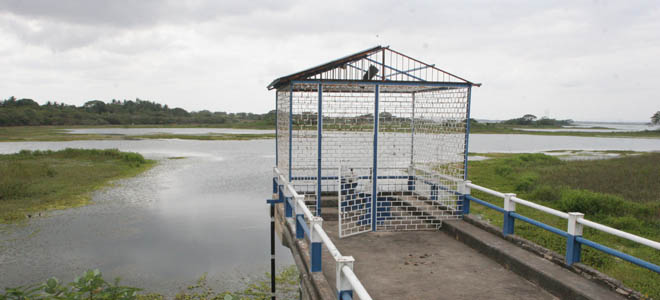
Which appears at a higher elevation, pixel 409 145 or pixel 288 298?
pixel 409 145

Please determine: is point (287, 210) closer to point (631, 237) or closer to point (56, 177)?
point (631, 237)

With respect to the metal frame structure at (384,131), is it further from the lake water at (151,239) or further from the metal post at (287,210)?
the lake water at (151,239)

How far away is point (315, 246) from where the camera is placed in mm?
5367

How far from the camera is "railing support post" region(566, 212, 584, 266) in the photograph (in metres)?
5.48

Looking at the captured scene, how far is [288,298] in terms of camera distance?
886 cm

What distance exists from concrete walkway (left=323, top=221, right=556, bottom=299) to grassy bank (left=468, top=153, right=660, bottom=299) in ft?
7.47

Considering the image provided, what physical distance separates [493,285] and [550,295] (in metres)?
0.67

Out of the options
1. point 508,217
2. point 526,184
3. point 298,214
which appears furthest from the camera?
point 526,184

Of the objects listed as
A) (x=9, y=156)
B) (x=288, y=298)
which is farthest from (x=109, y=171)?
(x=288, y=298)

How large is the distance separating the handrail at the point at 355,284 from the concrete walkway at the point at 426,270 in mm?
1690

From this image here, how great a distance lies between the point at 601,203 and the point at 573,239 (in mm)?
8245

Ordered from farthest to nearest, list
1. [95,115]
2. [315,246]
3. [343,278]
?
[95,115]
[315,246]
[343,278]

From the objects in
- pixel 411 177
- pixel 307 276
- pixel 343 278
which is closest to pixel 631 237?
pixel 343 278

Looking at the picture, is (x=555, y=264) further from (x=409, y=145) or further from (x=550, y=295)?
(x=409, y=145)
